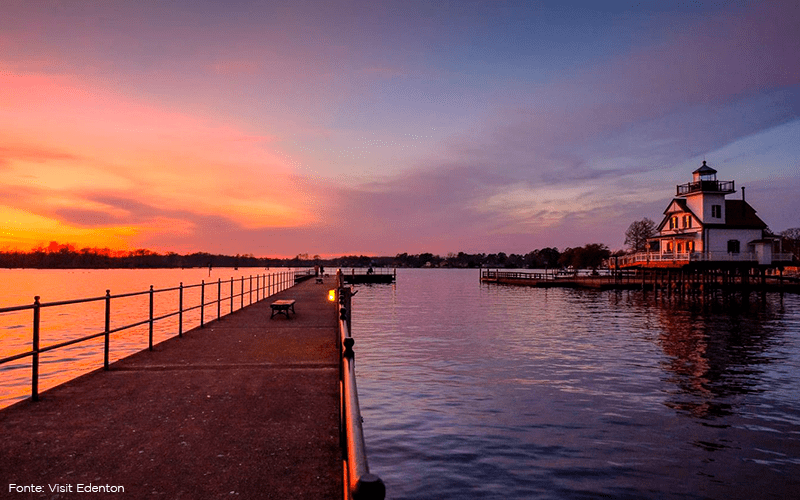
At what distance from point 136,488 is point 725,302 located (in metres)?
64.1

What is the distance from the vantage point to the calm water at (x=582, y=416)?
9.66m

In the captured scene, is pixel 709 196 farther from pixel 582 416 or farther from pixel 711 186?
pixel 582 416

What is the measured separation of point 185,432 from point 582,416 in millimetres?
10514

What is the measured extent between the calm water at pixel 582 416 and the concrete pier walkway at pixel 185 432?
3076mm

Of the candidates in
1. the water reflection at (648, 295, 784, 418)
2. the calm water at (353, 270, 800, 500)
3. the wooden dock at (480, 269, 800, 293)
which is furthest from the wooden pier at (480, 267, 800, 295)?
the calm water at (353, 270, 800, 500)

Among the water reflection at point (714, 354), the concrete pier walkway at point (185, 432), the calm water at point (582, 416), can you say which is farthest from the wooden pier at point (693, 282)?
the concrete pier walkway at point (185, 432)

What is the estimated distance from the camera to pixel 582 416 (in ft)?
44.1

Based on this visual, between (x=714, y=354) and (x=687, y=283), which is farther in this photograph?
(x=687, y=283)

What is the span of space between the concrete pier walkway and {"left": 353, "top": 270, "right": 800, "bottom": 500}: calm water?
3.08 metres

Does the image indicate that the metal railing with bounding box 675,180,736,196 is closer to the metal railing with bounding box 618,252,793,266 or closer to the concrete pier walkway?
the metal railing with bounding box 618,252,793,266

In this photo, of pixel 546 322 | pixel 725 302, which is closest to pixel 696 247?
pixel 725 302

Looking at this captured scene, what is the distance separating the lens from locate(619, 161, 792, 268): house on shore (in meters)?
58.1

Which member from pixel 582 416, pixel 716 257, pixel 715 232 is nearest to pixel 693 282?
pixel 716 257

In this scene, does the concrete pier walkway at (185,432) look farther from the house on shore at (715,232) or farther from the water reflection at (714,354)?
the house on shore at (715,232)
